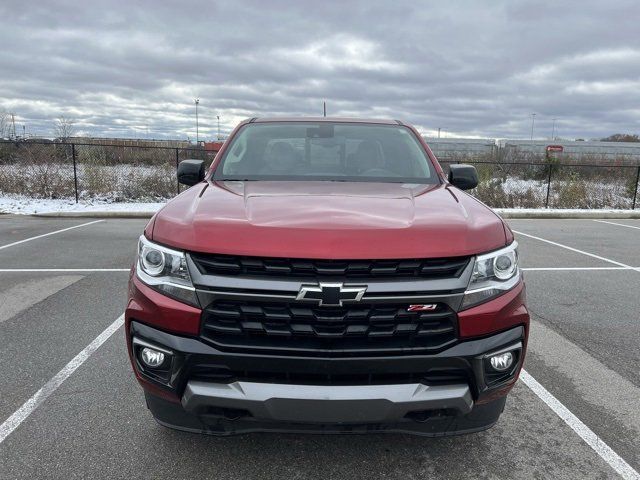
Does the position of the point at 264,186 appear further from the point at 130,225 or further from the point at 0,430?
the point at 130,225

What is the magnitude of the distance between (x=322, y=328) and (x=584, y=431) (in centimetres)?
192

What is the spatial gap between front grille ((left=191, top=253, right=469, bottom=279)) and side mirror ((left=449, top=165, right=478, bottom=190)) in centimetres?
171

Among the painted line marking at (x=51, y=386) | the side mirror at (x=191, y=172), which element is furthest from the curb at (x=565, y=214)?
the painted line marking at (x=51, y=386)

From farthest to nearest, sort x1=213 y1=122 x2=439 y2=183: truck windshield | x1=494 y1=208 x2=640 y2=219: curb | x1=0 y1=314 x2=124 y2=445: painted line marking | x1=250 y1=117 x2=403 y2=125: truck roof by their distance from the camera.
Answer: x1=494 y1=208 x2=640 y2=219: curb, x1=250 y1=117 x2=403 y2=125: truck roof, x1=213 y1=122 x2=439 y2=183: truck windshield, x1=0 y1=314 x2=124 y2=445: painted line marking

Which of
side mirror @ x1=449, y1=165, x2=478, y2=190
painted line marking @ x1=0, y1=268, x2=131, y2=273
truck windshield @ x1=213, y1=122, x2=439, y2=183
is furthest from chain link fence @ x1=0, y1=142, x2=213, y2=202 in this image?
side mirror @ x1=449, y1=165, x2=478, y2=190

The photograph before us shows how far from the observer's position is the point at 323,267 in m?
2.13

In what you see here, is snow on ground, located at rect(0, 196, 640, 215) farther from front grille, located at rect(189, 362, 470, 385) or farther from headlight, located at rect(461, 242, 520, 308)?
headlight, located at rect(461, 242, 520, 308)

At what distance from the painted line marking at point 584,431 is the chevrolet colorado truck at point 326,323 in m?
0.84

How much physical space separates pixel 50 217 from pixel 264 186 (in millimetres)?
11672

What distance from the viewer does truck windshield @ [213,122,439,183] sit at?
3568 millimetres

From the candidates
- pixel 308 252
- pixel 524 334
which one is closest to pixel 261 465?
pixel 308 252

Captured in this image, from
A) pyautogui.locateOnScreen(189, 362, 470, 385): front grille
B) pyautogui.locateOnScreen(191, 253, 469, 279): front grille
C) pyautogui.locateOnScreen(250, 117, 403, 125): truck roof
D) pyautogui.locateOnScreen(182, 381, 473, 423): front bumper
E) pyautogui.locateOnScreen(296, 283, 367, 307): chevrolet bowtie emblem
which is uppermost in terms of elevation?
pyautogui.locateOnScreen(250, 117, 403, 125): truck roof

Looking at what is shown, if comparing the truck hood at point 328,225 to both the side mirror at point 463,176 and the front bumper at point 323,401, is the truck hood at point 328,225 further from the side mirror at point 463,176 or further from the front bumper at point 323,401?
the side mirror at point 463,176

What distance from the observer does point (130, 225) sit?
37.3 feet
